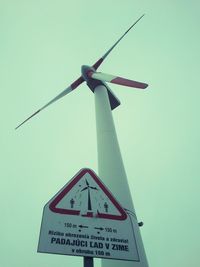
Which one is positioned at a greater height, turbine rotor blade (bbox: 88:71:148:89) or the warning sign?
turbine rotor blade (bbox: 88:71:148:89)

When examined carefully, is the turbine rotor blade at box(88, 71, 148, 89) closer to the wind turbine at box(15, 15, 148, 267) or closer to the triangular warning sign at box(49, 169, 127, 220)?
the wind turbine at box(15, 15, 148, 267)

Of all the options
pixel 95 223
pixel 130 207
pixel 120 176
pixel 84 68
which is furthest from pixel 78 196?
pixel 84 68

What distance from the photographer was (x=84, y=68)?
36.3 ft

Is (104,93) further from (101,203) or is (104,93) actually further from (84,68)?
(101,203)

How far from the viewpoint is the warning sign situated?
2.14 m

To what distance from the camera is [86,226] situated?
2273 mm

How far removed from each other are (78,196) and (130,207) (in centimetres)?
251

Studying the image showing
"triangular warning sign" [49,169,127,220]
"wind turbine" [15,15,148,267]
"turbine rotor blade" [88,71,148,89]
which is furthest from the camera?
"turbine rotor blade" [88,71,148,89]

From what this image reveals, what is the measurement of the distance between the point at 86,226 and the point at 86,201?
29cm

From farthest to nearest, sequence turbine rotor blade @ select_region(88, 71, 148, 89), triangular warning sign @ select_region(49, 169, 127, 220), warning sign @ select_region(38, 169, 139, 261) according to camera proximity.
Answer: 1. turbine rotor blade @ select_region(88, 71, 148, 89)
2. triangular warning sign @ select_region(49, 169, 127, 220)
3. warning sign @ select_region(38, 169, 139, 261)

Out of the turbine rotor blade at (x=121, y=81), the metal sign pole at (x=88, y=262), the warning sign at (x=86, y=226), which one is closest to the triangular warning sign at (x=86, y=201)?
the warning sign at (x=86, y=226)

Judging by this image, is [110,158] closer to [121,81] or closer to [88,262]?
[88,262]

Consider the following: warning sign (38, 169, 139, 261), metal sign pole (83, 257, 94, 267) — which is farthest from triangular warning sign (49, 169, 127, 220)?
metal sign pole (83, 257, 94, 267)

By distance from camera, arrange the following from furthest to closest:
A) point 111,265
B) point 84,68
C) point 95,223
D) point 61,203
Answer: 1. point 84,68
2. point 111,265
3. point 61,203
4. point 95,223
